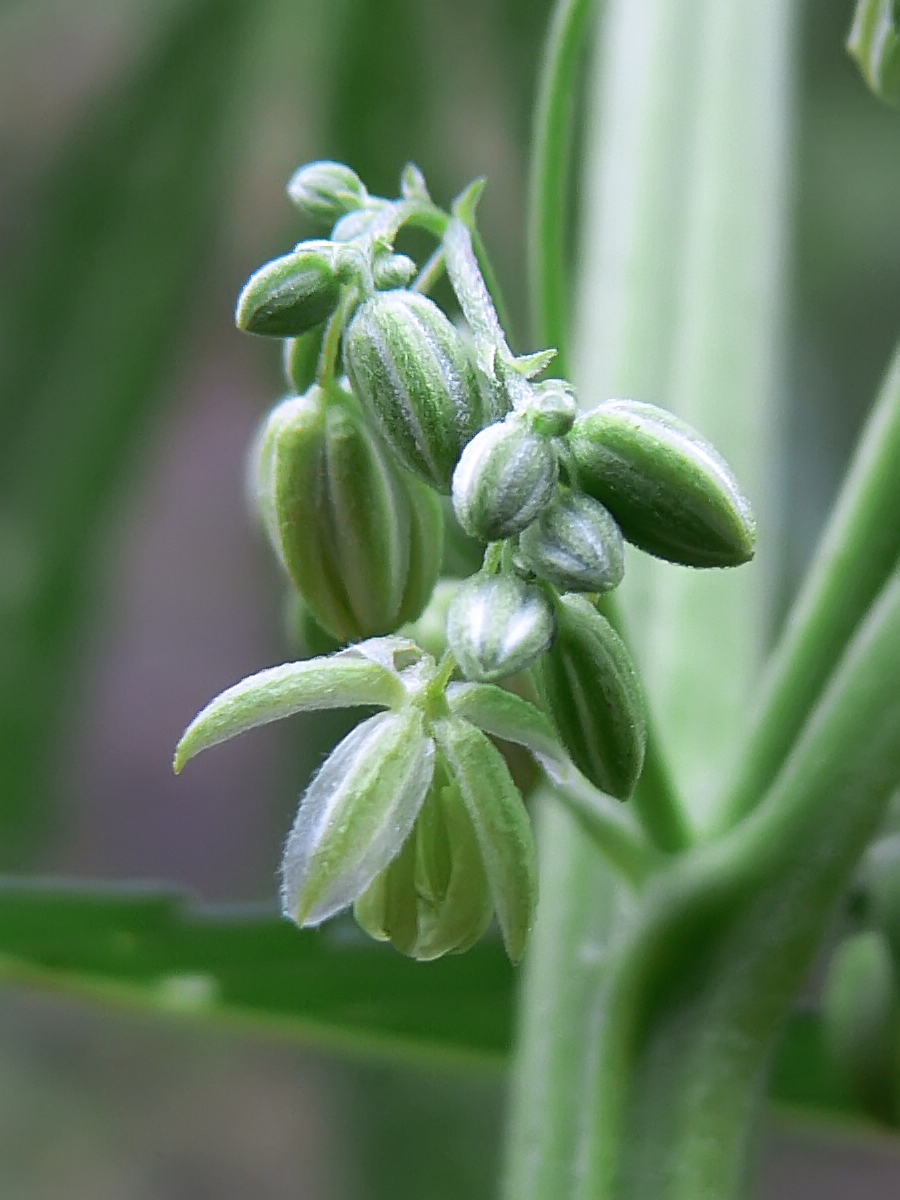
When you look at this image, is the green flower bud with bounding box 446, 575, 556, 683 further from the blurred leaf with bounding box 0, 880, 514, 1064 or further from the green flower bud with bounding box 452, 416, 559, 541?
the blurred leaf with bounding box 0, 880, 514, 1064

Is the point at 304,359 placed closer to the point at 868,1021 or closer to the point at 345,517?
the point at 345,517

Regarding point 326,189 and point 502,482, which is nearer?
point 502,482

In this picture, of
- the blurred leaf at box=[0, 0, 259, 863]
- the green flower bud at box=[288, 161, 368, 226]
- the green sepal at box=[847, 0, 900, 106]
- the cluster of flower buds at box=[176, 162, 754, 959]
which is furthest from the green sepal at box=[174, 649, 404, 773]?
the blurred leaf at box=[0, 0, 259, 863]

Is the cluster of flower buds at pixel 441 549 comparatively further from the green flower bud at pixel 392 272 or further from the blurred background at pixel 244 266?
the blurred background at pixel 244 266

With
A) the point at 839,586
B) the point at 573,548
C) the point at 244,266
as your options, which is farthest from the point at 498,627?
the point at 244,266

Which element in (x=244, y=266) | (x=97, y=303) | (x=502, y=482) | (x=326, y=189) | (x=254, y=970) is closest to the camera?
(x=502, y=482)

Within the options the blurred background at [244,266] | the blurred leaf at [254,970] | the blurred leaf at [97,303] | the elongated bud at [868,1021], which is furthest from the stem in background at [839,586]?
the blurred leaf at [97,303]

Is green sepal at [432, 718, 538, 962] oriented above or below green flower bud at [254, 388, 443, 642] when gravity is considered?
below
